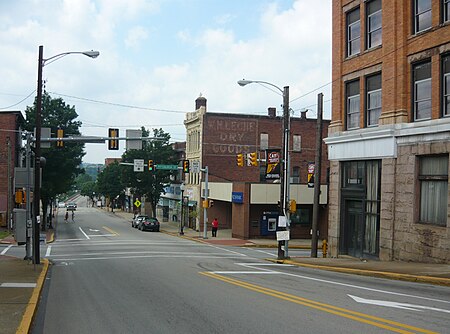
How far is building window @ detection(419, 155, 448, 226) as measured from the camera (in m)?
20.4

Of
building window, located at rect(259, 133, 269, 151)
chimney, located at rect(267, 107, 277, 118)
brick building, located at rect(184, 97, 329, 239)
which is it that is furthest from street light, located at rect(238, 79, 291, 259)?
chimney, located at rect(267, 107, 277, 118)

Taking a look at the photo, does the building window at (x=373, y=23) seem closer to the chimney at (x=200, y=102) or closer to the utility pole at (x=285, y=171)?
the utility pole at (x=285, y=171)

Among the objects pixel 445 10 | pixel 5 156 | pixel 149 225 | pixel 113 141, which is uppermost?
pixel 445 10

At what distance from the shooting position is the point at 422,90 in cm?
2206

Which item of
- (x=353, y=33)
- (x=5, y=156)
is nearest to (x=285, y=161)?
(x=353, y=33)

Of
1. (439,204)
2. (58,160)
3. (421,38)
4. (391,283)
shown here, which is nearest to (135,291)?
(391,283)

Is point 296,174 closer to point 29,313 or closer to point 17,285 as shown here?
point 17,285

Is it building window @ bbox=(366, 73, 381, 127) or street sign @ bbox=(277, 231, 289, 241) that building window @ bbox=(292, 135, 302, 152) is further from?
building window @ bbox=(366, 73, 381, 127)

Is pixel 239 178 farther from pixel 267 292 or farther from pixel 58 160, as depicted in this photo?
pixel 267 292

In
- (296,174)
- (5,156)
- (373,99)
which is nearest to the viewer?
(373,99)

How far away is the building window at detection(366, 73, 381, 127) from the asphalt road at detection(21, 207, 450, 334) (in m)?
8.59

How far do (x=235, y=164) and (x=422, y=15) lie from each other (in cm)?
3611

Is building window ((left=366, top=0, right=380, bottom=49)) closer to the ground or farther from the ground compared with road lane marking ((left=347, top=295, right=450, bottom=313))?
farther from the ground

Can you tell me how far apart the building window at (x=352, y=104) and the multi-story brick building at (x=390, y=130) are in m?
0.05
